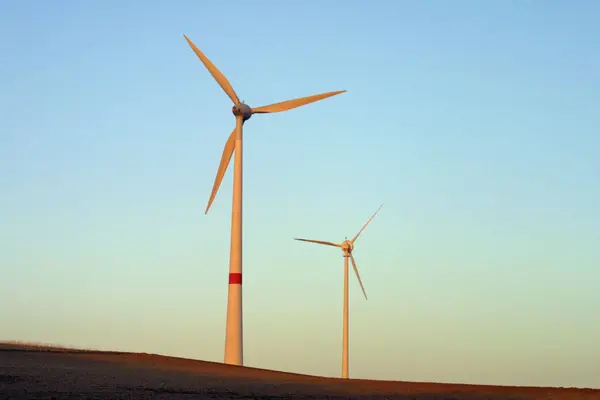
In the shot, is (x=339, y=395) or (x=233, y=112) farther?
(x=233, y=112)

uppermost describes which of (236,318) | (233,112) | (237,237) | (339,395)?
(233,112)

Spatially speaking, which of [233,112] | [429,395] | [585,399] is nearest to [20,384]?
[429,395]

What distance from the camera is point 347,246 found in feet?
274

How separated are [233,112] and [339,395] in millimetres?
34421

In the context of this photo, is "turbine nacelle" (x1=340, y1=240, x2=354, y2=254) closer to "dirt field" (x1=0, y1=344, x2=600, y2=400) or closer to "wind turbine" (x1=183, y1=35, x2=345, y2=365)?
"wind turbine" (x1=183, y1=35, x2=345, y2=365)

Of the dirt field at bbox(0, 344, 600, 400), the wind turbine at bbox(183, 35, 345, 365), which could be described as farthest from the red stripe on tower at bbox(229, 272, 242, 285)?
the dirt field at bbox(0, 344, 600, 400)

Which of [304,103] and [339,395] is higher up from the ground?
[304,103]

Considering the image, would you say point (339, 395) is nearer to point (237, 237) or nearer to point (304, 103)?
point (237, 237)

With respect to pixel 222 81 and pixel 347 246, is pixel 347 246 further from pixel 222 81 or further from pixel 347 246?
pixel 222 81

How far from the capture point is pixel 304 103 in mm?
71375

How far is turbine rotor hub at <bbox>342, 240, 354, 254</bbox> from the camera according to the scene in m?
83.2

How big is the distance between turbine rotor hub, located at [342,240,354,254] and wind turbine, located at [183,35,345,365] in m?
17.5

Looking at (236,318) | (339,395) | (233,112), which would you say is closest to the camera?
(339,395)

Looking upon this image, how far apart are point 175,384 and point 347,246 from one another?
139ft
